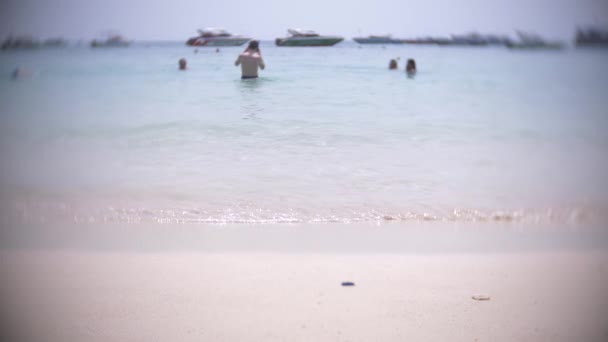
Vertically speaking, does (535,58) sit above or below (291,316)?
above

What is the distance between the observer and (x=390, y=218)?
139 inches

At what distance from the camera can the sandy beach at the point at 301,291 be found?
207 centimetres

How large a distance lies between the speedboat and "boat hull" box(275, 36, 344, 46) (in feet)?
2.05


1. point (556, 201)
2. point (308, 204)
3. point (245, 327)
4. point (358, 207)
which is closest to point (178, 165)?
point (308, 204)

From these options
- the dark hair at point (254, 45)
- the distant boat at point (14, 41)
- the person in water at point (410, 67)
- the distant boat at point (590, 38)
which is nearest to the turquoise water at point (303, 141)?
the dark hair at point (254, 45)

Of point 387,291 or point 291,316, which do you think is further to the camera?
point 387,291

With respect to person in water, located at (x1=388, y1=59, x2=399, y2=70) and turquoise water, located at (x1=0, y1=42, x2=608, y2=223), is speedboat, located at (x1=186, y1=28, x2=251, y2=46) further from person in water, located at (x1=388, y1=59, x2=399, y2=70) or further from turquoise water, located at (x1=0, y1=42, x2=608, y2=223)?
person in water, located at (x1=388, y1=59, x2=399, y2=70)

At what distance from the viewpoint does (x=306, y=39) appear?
6.41 metres

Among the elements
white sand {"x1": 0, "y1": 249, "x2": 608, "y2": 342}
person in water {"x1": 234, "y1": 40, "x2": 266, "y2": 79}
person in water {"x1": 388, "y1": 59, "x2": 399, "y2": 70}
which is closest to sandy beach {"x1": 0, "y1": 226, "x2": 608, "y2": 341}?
white sand {"x1": 0, "y1": 249, "x2": 608, "y2": 342}

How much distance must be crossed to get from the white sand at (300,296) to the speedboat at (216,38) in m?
4.20

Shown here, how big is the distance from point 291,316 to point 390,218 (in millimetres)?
1588

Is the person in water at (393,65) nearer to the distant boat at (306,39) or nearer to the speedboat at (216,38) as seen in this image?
the distant boat at (306,39)

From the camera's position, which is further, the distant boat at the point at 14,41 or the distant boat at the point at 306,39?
the distant boat at the point at 306,39

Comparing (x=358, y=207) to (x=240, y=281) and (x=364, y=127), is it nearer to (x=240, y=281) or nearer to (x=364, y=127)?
(x=240, y=281)
